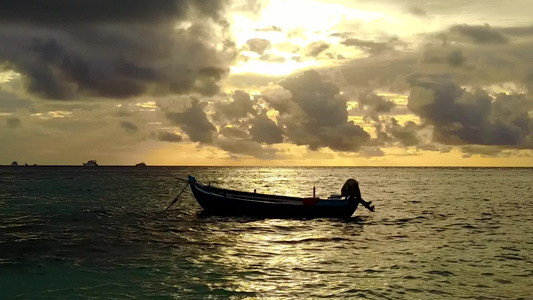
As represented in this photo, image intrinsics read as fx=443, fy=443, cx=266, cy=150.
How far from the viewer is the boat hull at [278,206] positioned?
35.7m

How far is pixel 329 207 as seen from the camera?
36000 mm

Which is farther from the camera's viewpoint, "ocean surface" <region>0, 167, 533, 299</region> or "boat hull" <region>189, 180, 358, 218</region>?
"boat hull" <region>189, 180, 358, 218</region>

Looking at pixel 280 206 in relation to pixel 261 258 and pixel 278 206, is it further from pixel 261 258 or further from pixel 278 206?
pixel 261 258

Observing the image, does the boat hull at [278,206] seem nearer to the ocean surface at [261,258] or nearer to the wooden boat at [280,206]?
the wooden boat at [280,206]

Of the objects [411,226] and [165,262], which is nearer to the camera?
[165,262]

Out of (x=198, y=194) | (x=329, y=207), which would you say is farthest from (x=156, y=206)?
(x=329, y=207)

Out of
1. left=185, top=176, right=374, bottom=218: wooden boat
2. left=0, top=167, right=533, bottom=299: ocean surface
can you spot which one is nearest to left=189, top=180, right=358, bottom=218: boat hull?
left=185, top=176, right=374, bottom=218: wooden boat

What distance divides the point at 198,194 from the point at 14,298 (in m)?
23.5

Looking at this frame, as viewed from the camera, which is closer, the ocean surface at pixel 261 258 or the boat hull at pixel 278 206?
the ocean surface at pixel 261 258

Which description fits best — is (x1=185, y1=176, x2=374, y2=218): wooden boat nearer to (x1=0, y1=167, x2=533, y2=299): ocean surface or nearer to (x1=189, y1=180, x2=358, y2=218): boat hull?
(x1=189, y1=180, x2=358, y2=218): boat hull

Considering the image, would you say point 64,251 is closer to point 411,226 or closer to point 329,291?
point 329,291

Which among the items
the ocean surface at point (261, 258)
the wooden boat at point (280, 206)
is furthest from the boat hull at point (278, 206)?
the ocean surface at point (261, 258)

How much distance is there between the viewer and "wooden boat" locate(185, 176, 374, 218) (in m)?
35.7

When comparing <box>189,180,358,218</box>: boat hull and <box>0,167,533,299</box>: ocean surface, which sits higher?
<box>189,180,358,218</box>: boat hull
